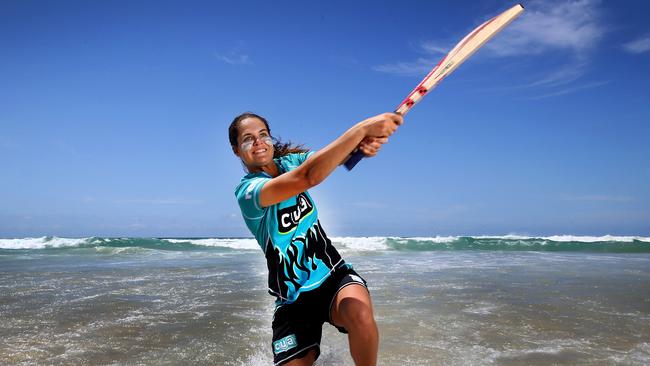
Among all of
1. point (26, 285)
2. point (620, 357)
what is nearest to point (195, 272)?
point (26, 285)

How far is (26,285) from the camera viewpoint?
9.90m

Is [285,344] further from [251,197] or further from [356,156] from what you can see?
[356,156]

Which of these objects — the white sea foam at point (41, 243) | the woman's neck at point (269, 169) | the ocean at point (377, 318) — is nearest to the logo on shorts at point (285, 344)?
the woman's neck at point (269, 169)

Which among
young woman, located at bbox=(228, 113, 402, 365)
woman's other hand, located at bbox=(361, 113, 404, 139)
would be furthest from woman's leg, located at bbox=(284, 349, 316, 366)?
woman's other hand, located at bbox=(361, 113, 404, 139)

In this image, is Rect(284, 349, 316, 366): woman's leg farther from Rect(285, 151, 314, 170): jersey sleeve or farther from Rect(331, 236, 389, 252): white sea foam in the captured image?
Rect(331, 236, 389, 252): white sea foam

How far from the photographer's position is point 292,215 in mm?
2936

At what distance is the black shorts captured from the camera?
296 centimetres

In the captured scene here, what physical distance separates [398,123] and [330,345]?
343cm

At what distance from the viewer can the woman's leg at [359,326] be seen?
9.12 feet

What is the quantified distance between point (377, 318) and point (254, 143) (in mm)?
3976

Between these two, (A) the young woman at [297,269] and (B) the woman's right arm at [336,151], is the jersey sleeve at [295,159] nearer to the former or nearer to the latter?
(A) the young woman at [297,269]

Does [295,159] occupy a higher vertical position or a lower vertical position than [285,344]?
higher

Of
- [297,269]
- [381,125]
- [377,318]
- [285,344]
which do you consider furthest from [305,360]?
[377,318]

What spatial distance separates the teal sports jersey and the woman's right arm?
1.52 ft
